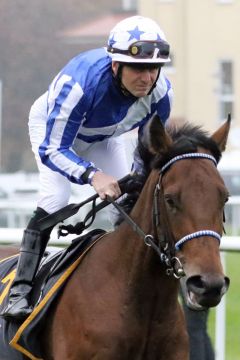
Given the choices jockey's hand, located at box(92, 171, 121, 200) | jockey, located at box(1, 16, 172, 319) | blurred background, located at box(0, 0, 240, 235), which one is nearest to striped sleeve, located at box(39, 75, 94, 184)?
jockey, located at box(1, 16, 172, 319)

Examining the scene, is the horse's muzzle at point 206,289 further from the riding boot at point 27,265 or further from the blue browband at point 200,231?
the riding boot at point 27,265

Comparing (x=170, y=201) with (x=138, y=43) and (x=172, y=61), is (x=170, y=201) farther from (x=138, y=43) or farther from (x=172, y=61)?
(x=172, y=61)

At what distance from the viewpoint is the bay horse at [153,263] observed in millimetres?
4410

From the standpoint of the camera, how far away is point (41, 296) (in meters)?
5.09

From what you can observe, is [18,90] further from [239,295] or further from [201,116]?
[239,295]

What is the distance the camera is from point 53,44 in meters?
40.8

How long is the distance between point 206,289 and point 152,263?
578mm

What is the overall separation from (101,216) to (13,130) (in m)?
24.4

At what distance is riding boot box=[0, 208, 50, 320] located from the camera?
203 inches

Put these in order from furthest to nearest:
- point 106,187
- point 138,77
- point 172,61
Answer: point 172,61
point 138,77
point 106,187

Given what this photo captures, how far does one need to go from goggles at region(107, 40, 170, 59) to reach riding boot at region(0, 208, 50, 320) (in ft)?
2.73

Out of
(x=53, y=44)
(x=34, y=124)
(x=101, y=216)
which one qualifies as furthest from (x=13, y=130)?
(x=34, y=124)

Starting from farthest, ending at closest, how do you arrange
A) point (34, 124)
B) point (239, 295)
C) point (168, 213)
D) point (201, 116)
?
point (201, 116) < point (239, 295) < point (34, 124) < point (168, 213)

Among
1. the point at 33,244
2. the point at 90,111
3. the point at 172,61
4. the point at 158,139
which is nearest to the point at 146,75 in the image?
the point at 90,111
